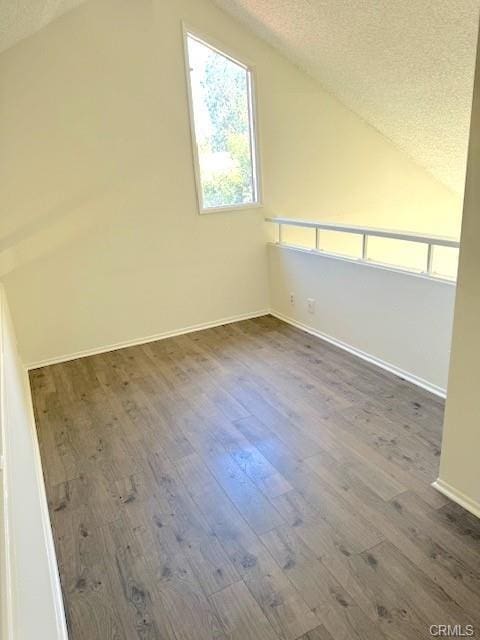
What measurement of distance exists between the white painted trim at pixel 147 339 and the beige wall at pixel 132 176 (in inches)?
1.8

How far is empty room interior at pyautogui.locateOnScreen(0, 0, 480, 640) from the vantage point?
152cm

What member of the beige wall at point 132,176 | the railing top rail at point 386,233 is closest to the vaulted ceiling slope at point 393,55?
the beige wall at point 132,176

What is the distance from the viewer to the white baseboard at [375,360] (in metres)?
2.77

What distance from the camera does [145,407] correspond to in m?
2.81

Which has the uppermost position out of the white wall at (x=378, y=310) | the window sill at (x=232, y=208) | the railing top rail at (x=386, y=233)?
the window sill at (x=232, y=208)

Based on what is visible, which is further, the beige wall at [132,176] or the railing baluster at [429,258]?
the beige wall at [132,176]

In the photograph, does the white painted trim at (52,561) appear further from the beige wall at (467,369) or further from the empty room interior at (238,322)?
the beige wall at (467,369)

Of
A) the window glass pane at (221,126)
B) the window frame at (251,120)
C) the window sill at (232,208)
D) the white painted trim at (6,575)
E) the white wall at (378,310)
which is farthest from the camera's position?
the window sill at (232,208)

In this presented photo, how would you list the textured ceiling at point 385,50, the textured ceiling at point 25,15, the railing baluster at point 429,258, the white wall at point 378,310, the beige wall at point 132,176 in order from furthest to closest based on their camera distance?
the beige wall at point 132,176 < the white wall at point 378,310 < the railing baluster at point 429,258 < the textured ceiling at point 385,50 < the textured ceiling at point 25,15

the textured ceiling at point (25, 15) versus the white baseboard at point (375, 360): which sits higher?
the textured ceiling at point (25, 15)

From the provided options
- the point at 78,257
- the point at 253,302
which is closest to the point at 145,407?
the point at 78,257

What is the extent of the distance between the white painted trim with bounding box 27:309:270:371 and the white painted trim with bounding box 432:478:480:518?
2.63 meters

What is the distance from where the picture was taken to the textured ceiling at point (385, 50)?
2.40 meters

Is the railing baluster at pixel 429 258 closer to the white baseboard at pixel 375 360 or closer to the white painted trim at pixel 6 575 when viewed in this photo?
the white baseboard at pixel 375 360
